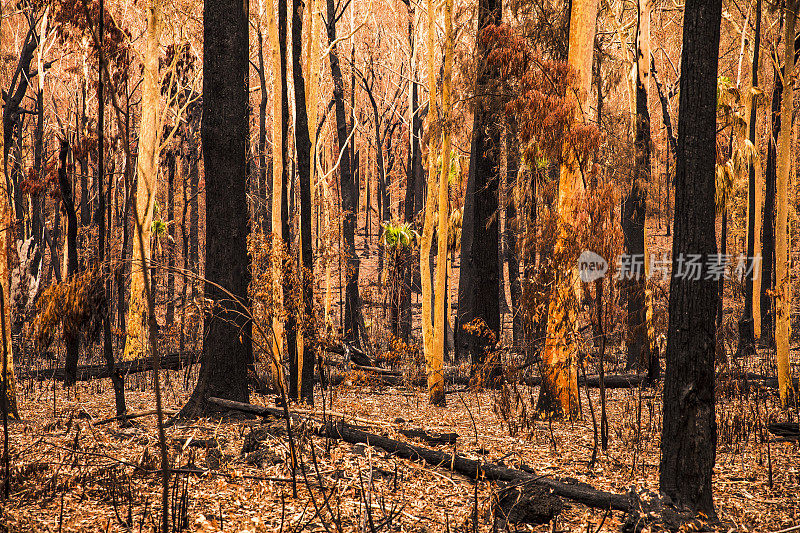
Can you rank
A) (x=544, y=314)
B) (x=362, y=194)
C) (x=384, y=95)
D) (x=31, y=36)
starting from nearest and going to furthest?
(x=544, y=314)
(x=31, y=36)
(x=384, y=95)
(x=362, y=194)

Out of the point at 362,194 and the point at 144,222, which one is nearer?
the point at 144,222

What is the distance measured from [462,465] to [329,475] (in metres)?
1.19

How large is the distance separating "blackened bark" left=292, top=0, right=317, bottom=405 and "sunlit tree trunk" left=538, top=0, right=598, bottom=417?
3.42 meters

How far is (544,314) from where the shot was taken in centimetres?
802

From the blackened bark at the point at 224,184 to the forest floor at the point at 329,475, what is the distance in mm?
768

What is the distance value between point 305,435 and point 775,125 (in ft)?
48.4

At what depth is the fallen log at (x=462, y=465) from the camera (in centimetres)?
483

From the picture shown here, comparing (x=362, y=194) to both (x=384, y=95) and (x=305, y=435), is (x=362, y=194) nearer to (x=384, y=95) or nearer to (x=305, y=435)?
(x=384, y=95)

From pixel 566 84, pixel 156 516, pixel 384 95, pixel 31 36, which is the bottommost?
pixel 156 516

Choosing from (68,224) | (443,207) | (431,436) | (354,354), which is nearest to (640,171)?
(443,207)

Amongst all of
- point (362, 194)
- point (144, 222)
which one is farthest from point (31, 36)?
point (362, 194)

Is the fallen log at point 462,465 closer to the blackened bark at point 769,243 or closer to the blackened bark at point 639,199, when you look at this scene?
the blackened bark at point 639,199

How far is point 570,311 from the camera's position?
7.93 meters
